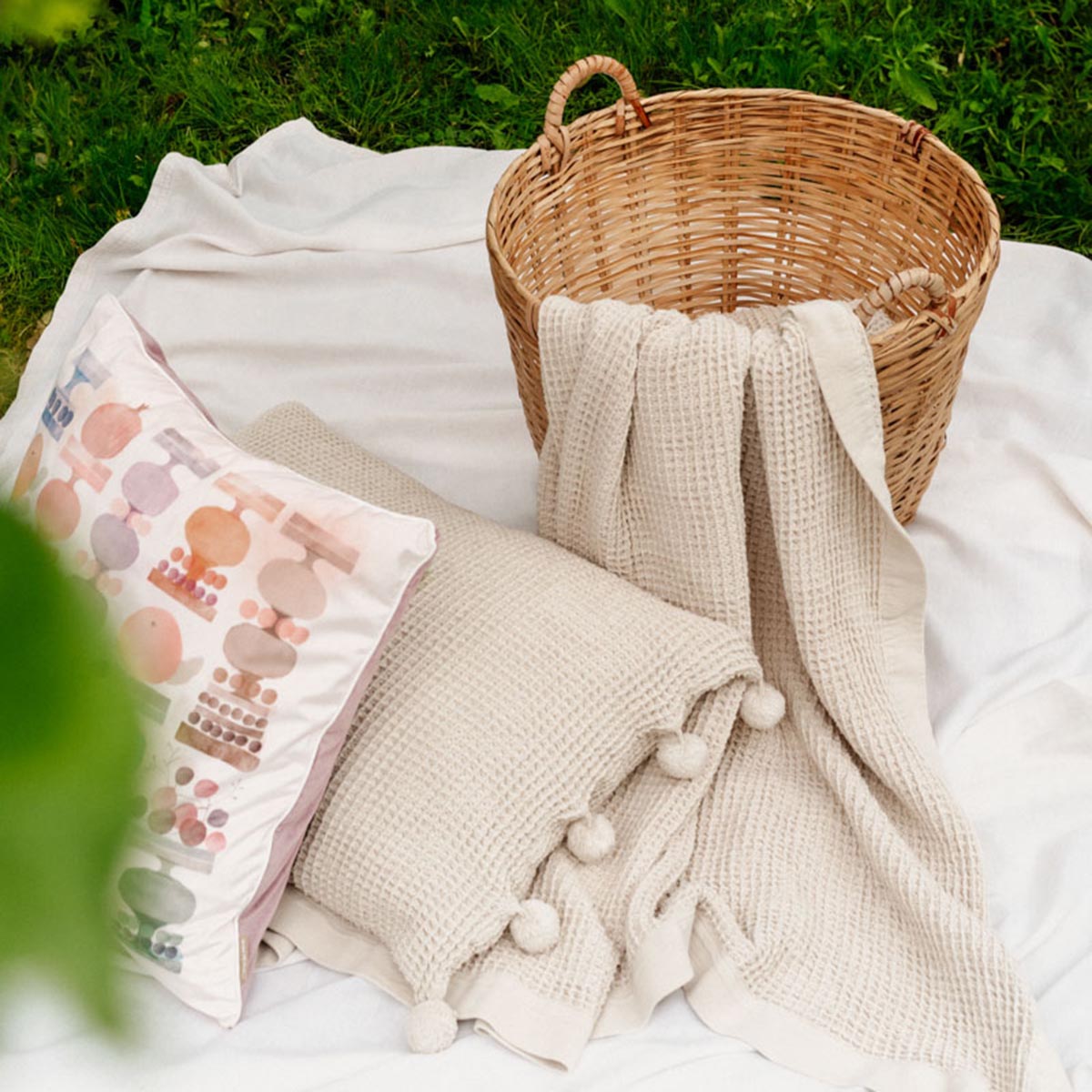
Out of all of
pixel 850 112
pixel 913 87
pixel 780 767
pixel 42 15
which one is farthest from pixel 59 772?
pixel 913 87

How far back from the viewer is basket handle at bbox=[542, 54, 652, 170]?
1.23m

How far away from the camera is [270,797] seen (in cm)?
90

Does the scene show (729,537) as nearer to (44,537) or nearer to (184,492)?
(184,492)

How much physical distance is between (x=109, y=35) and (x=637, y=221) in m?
1.04

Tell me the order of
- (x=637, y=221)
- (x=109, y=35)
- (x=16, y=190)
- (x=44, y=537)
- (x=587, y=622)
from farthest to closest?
(x=109, y=35)
(x=16, y=190)
(x=637, y=221)
(x=587, y=622)
(x=44, y=537)

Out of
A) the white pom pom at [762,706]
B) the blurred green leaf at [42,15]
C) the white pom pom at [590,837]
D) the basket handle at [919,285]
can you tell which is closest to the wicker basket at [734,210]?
the basket handle at [919,285]

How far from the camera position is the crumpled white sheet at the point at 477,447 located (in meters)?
0.92

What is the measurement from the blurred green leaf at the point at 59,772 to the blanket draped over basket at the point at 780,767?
0.85m

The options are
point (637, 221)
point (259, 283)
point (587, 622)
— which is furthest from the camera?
point (259, 283)

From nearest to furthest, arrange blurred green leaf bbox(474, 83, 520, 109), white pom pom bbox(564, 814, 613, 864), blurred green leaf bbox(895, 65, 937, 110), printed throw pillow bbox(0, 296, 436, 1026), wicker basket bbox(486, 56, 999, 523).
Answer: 1. printed throw pillow bbox(0, 296, 436, 1026)
2. white pom pom bbox(564, 814, 613, 864)
3. wicker basket bbox(486, 56, 999, 523)
4. blurred green leaf bbox(895, 65, 937, 110)
5. blurred green leaf bbox(474, 83, 520, 109)

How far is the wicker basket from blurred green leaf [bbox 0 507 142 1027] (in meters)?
1.03

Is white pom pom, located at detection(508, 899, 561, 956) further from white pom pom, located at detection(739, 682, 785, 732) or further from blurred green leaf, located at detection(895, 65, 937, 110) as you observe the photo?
blurred green leaf, located at detection(895, 65, 937, 110)

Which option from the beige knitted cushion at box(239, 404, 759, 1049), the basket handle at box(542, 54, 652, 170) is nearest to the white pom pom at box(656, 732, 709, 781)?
the beige knitted cushion at box(239, 404, 759, 1049)

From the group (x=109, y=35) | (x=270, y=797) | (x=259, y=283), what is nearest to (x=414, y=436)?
(x=259, y=283)
